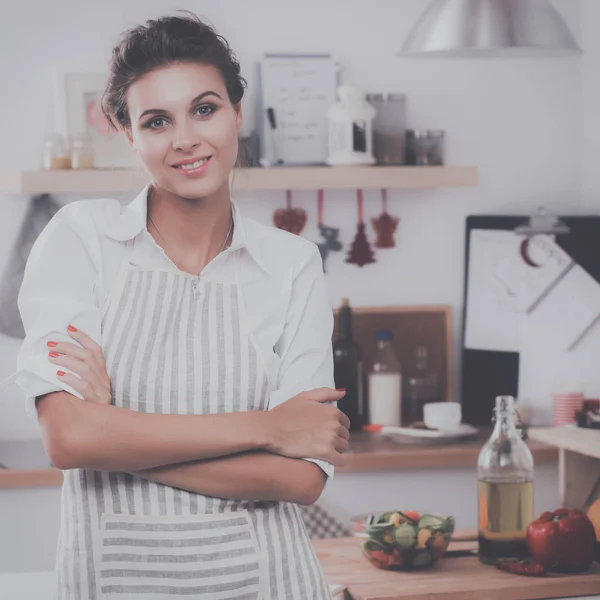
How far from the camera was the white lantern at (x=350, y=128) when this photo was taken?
11.0 feet

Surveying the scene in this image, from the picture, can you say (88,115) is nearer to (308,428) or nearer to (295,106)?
(295,106)

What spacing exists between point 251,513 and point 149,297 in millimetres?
329

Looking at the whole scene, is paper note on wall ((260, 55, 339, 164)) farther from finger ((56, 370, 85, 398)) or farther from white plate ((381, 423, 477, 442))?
finger ((56, 370, 85, 398))

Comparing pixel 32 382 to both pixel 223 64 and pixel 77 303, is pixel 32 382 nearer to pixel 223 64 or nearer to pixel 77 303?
pixel 77 303

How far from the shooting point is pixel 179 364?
149cm

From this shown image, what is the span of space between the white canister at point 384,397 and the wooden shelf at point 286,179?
1.99ft

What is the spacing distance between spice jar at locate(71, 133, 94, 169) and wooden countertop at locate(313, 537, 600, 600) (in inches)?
65.0

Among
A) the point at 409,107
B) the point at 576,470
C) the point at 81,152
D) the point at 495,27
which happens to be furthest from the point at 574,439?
the point at 81,152

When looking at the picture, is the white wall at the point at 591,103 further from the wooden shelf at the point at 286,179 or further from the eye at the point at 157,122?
the eye at the point at 157,122

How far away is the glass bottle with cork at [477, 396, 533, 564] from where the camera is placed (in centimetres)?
210

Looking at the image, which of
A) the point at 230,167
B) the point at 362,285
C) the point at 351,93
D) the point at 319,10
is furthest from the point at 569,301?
the point at 230,167

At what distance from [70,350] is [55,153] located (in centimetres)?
202

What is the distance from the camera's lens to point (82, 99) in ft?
11.2

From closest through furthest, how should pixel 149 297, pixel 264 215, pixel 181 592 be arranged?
pixel 181 592
pixel 149 297
pixel 264 215
